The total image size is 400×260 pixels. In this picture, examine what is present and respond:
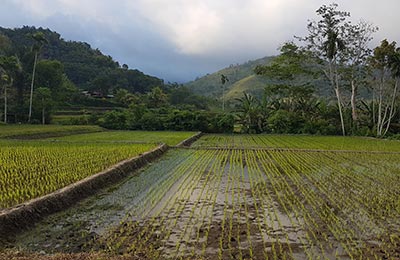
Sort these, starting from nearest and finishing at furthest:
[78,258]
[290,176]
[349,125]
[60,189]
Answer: [78,258] < [60,189] < [290,176] < [349,125]

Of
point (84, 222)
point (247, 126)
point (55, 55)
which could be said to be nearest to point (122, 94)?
point (247, 126)

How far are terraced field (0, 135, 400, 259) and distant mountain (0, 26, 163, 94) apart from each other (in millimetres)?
55494

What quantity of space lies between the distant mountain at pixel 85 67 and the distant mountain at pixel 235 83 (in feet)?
64.9

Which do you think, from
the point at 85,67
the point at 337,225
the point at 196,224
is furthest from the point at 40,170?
the point at 85,67

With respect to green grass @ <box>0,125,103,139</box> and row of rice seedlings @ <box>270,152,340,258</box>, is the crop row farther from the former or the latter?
green grass @ <box>0,125,103,139</box>

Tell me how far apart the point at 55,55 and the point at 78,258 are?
74110 mm

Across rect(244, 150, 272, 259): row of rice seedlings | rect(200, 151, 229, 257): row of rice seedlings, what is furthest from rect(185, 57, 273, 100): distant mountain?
rect(244, 150, 272, 259): row of rice seedlings

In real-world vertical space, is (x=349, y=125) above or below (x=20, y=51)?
below

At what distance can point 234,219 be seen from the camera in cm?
547

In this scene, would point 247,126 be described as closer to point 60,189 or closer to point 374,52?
point 374,52

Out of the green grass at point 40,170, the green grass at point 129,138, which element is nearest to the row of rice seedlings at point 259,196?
the green grass at point 40,170

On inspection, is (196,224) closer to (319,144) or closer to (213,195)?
(213,195)

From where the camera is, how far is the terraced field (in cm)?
421

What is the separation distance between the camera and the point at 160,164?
39.4ft
